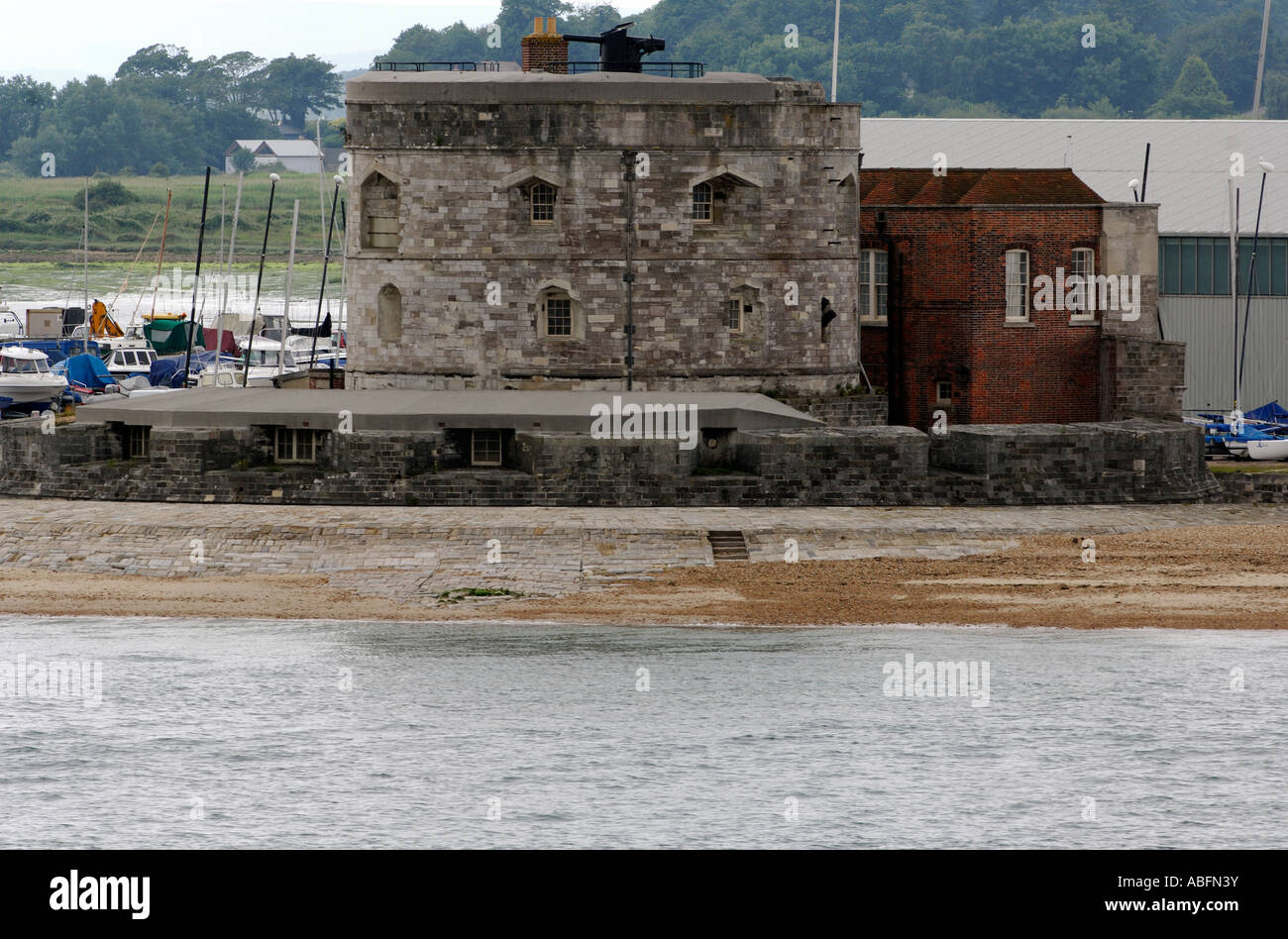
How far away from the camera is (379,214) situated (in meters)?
53.1

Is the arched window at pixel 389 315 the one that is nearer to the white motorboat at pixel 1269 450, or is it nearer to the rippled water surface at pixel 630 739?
the rippled water surface at pixel 630 739

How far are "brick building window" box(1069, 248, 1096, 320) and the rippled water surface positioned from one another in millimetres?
20333

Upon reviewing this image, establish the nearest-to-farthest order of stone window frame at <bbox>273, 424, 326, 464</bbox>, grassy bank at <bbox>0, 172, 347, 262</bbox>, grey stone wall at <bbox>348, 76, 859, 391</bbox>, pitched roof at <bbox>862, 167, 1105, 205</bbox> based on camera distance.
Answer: stone window frame at <bbox>273, 424, 326, 464</bbox>, grey stone wall at <bbox>348, 76, 859, 391</bbox>, pitched roof at <bbox>862, 167, 1105, 205</bbox>, grassy bank at <bbox>0, 172, 347, 262</bbox>

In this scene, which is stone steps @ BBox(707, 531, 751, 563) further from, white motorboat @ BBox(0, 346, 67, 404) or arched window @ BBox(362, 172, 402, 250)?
white motorboat @ BBox(0, 346, 67, 404)

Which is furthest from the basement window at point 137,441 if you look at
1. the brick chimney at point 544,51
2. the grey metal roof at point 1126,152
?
the grey metal roof at point 1126,152

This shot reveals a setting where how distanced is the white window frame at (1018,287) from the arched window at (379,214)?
18.6 metres

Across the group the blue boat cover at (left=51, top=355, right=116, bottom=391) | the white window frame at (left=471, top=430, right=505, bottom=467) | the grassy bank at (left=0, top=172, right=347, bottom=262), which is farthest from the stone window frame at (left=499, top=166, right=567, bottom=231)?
the grassy bank at (left=0, top=172, right=347, bottom=262)

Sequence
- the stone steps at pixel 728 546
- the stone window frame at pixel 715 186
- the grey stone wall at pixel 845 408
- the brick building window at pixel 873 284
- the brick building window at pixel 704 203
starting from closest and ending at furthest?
the stone steps at pixel 728 546, the stone window frame at pixel 715 186, the brick building window at pixel 704 203, the grey stone wall at pixel 845 408, the brick building window at pixel 873 284

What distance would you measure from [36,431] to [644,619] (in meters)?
17.6

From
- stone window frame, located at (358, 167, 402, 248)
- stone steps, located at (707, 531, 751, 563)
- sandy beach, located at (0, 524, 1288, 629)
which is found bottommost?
sandy beach, located at (0, 524, 1288, 629)

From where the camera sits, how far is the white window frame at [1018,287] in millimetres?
57438

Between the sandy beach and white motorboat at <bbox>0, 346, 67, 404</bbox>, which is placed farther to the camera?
white motorboat at <bbox>0, 346, 67, 404</bbox>

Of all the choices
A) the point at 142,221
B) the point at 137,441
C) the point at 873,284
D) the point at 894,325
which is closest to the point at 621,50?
the point at 873,284

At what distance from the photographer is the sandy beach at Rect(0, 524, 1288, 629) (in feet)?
131
